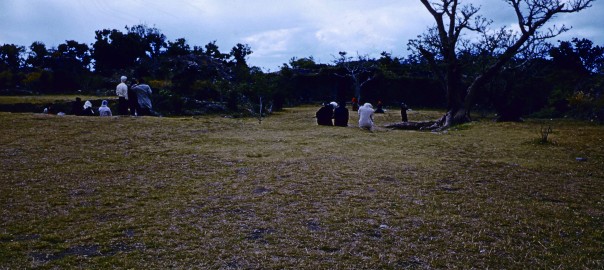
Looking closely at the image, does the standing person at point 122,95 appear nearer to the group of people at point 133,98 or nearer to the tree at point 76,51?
the group of people at point 133,98

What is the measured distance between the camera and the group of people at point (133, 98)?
18.6 meters

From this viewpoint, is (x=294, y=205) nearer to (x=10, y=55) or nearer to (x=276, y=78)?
(x=276, y=78)

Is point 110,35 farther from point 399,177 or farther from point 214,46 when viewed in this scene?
point 399,177

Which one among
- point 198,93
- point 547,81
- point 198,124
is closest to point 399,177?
point 198,124

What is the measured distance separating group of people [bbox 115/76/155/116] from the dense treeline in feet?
26.2

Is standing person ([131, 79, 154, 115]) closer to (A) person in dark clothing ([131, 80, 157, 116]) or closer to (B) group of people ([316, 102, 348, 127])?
(A) person in dark clothing ([131, 80, 157, 116])

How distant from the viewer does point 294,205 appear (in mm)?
6371

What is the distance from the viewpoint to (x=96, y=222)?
5477mm

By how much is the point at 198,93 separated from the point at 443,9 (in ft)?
59.7

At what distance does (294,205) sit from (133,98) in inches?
608

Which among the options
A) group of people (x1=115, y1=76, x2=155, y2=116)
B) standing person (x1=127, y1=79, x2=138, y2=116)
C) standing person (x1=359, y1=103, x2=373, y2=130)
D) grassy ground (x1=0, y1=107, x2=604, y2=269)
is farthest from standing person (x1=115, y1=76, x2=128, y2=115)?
standing person (x1=359, y1=103, x2=373, y2=130)

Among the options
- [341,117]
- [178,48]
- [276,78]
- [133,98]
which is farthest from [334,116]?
[178,48]

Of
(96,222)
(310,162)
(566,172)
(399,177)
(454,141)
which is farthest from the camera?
(454,141)

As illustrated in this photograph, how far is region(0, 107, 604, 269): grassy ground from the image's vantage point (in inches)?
177
